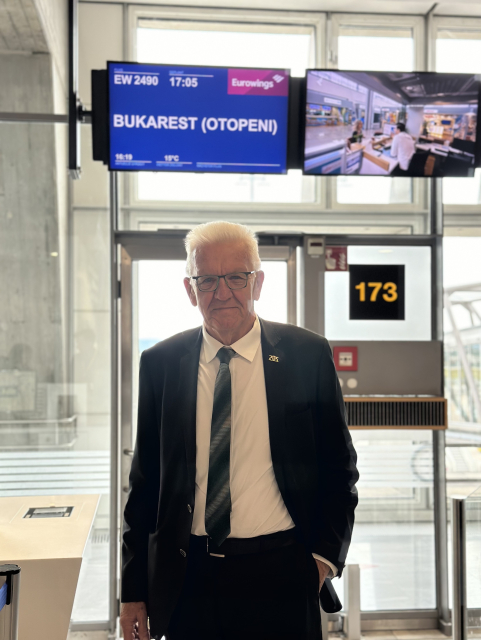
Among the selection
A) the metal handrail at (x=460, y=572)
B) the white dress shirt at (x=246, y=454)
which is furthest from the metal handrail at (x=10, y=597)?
the metal handrail at (x=460, y=572)

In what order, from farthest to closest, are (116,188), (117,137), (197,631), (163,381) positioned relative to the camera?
(116,188), (117,137), (163,381), (197,631)

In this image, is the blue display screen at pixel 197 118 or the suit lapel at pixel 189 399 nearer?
the suit lapel at pixel 189 399

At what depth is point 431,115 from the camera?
11.2ft

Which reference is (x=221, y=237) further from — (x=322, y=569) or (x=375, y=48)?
(x=375, y=48)

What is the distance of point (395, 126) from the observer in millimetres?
3430

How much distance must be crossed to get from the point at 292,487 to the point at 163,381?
480 millimetres

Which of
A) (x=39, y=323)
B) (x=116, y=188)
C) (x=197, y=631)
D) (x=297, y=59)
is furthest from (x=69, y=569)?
(x=297, y=59)

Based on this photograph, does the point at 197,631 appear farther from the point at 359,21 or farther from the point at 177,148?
the point at 359,21

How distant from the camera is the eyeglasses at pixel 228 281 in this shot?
169cm

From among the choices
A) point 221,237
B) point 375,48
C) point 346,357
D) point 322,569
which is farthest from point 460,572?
point 375,48

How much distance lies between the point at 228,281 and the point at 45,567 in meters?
1.02

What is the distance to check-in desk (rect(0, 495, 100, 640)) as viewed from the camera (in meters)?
1.79

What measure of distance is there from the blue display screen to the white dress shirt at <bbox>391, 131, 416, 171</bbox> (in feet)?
2.16

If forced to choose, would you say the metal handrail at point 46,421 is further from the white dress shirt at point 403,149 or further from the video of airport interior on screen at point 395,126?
the white dress shirt at point 403,149
